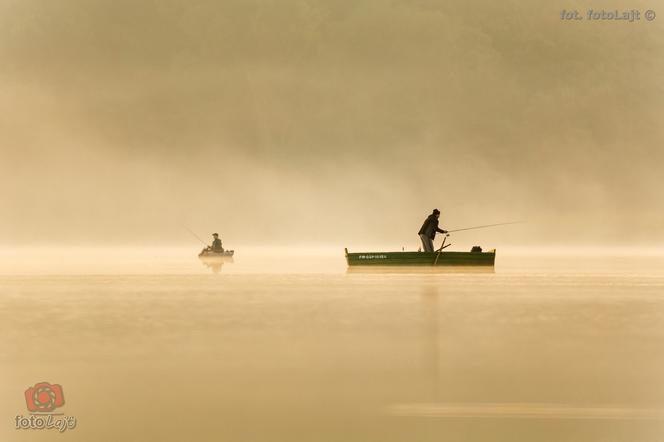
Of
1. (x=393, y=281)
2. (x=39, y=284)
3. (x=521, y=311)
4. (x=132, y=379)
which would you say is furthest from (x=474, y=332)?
(x=39, y=284)

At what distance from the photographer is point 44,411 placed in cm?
721

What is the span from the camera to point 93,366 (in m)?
9.24

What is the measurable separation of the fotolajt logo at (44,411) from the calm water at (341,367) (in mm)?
97

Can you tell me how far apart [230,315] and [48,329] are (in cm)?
334

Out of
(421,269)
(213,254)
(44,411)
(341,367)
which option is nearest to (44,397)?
(44,411)

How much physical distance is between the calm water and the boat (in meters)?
11.4

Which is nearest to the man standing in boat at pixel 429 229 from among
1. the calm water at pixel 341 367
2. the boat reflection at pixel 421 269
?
the boat reflection at pixel 421 269

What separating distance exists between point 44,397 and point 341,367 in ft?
11.0

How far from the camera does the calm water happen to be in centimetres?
679

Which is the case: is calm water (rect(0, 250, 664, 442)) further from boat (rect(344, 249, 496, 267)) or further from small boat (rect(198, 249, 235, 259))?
small boat (rect(198, 249, 235, 259))

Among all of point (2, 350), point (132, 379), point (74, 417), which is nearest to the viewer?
point (74, 417)

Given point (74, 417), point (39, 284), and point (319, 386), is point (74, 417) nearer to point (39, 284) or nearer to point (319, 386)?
point (319, 386)

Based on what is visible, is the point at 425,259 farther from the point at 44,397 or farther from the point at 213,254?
the point at 44,397

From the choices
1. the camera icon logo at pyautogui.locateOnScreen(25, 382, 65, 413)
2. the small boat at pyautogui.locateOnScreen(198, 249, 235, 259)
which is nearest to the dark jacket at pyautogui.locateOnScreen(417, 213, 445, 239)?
the small boat at pyautogui.locateOnScreen(198, 249, 235, 259)
